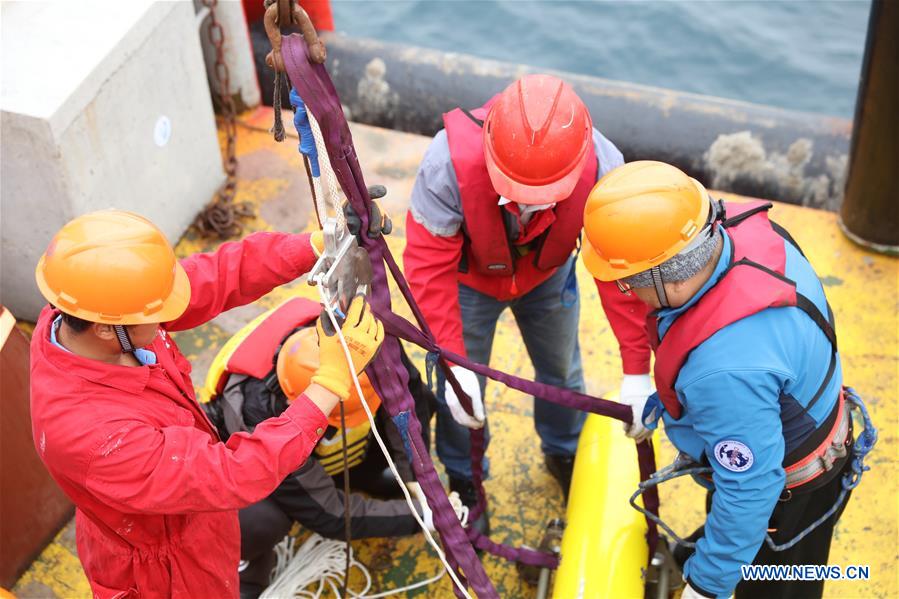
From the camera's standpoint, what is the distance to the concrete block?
3732mm

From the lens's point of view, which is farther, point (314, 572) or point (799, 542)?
point (314, 572)

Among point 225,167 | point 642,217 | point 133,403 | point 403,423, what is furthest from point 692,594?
point 225,167

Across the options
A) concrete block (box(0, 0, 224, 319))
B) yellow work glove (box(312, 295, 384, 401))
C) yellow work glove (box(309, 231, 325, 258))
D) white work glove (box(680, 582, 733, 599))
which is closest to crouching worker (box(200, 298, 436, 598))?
yellow work glove (box(309, 231, 325, 258))

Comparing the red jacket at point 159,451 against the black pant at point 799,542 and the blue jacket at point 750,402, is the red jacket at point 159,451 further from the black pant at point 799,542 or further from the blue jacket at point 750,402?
the black pant at point 799,542

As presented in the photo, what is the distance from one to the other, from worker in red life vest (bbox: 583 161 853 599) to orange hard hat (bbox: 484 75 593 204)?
0.31 metres

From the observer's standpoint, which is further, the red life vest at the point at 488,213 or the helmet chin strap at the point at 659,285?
the red life vest at the point at 488,213

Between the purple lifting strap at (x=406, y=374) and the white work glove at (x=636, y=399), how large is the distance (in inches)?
1.5

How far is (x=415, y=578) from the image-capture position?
134 inches

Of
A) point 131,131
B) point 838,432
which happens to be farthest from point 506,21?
point 838,432

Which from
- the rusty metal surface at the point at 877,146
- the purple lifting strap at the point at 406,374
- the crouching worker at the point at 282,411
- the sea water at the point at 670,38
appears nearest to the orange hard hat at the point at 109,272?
the purple lifting strap at the point at 406,374

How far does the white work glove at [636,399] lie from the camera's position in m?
2.97

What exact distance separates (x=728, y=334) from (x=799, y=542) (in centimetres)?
91

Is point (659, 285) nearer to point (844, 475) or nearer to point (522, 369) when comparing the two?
point (844, 475)

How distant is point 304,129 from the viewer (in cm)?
218
